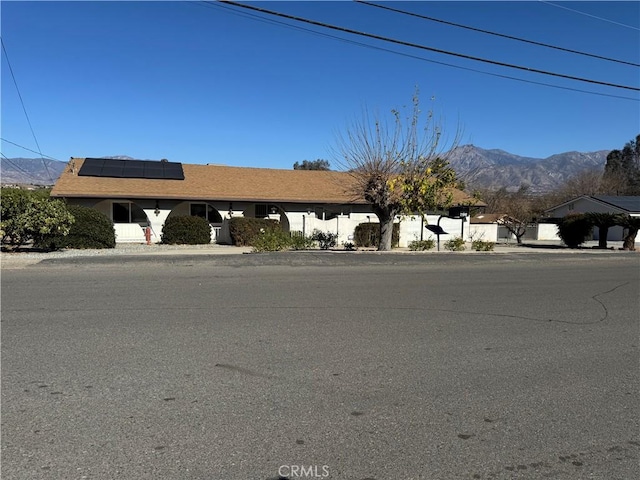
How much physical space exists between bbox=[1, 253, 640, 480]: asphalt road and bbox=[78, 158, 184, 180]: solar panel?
18.7 metres

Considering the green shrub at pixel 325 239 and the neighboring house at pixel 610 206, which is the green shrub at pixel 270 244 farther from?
the neighboring house at pixel 610 206

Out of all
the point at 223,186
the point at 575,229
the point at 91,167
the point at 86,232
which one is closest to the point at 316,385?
the point at 86,232

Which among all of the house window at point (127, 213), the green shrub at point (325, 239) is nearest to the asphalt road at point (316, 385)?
the green shrub at point (325, 239)

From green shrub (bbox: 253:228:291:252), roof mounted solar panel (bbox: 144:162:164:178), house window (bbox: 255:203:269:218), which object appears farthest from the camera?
house window (bbox: 255:203:269:218)

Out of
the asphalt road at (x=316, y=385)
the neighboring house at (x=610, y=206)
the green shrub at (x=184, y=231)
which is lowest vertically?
the asphalt road at (x=316, y=385)

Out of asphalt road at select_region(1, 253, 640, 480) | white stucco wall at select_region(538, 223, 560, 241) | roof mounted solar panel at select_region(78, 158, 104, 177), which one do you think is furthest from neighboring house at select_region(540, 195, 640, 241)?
roof mounted solar panel at select_region(78, 158, 104, 177)

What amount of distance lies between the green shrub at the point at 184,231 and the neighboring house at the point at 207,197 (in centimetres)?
200

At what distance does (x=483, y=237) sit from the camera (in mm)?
33906

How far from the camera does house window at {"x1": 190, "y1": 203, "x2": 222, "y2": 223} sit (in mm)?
27625

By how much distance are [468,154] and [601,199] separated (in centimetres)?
2611

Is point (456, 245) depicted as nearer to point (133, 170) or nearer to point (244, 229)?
point (244, 229)

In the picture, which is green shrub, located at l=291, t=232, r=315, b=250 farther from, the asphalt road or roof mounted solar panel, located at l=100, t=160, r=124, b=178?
roof mounted solar panel, located at l=100, t=160, r=124, b=178

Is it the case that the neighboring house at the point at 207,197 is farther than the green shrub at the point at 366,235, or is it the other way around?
the neighboring house at the point at 207,197

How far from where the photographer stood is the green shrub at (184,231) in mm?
23984
